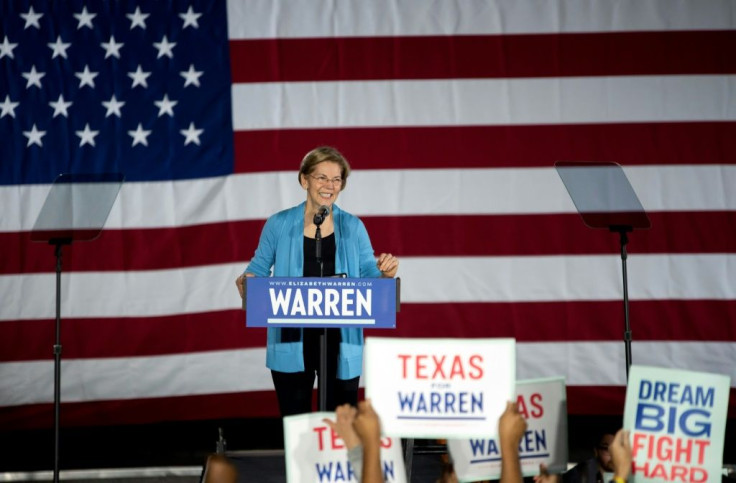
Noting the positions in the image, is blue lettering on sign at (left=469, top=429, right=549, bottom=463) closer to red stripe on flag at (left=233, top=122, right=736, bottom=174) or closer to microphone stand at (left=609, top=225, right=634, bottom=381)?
microphone stand at (left=609, top=225, right=634, bottom=381)

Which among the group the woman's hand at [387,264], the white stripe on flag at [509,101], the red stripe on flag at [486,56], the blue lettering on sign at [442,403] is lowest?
the blue lettering on sign at [442,403]

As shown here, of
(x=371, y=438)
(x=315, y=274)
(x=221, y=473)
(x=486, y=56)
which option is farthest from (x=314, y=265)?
(x=486, y=56)

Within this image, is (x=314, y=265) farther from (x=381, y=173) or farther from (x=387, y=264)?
(x=381, y=173)

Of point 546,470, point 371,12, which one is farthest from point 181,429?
point 546,470

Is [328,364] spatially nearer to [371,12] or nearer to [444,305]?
[444,305]

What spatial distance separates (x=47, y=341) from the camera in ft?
15.4

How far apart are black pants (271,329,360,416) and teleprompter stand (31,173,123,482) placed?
3.99 feet

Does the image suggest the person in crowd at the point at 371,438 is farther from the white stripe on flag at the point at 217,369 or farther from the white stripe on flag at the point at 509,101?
the white stripe on flag at the point at 509,101

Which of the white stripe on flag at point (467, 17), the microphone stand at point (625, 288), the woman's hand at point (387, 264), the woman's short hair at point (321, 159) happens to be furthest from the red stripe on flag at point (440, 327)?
the woman's hand at point (387, 264)

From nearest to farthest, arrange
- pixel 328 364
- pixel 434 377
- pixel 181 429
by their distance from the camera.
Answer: pixel 434 377, pixel 328 364, pixel 181 429

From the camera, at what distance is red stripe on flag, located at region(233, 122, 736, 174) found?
4.71 meters

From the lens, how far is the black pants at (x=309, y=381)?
2959mm

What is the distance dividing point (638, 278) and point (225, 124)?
7.50ft

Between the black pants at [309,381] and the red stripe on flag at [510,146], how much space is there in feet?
6.21
